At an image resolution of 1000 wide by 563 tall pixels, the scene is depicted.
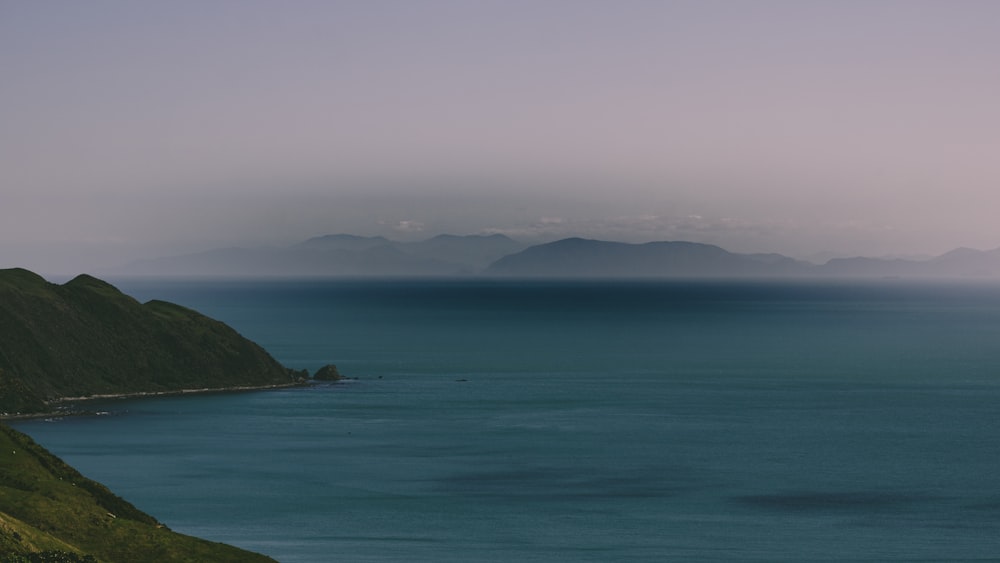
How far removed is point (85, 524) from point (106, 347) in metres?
117

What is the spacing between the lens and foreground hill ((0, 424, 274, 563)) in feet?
213

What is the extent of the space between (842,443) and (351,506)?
2346 inches

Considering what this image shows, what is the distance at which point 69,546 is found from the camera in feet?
199

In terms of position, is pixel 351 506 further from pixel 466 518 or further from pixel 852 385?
pixel 852 385

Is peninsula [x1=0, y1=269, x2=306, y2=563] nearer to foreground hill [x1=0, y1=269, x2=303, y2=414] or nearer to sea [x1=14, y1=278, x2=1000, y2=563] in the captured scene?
foreground hill [x1=0, y1=269, x2=303, y2=414]

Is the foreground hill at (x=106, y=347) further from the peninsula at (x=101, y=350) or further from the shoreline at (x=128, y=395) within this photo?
the shoreline at (x=128, y=395)

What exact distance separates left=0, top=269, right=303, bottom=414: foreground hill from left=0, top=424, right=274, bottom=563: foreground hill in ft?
291

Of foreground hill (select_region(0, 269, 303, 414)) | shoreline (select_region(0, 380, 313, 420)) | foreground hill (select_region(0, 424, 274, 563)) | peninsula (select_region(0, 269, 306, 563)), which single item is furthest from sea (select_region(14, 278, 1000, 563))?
foreground hill (select_region(0, 424, 274, 563))

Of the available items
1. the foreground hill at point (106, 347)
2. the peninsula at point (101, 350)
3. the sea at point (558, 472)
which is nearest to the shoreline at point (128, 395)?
the peninsula at point (101, 350)

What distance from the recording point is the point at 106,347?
7062 inches

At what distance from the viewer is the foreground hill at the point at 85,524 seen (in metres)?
65.1

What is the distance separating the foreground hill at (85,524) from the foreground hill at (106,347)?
Result: 8880 cm

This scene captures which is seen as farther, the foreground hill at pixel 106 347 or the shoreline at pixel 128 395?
the foreground hill at pixel 106 347

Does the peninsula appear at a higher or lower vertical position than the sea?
higher
